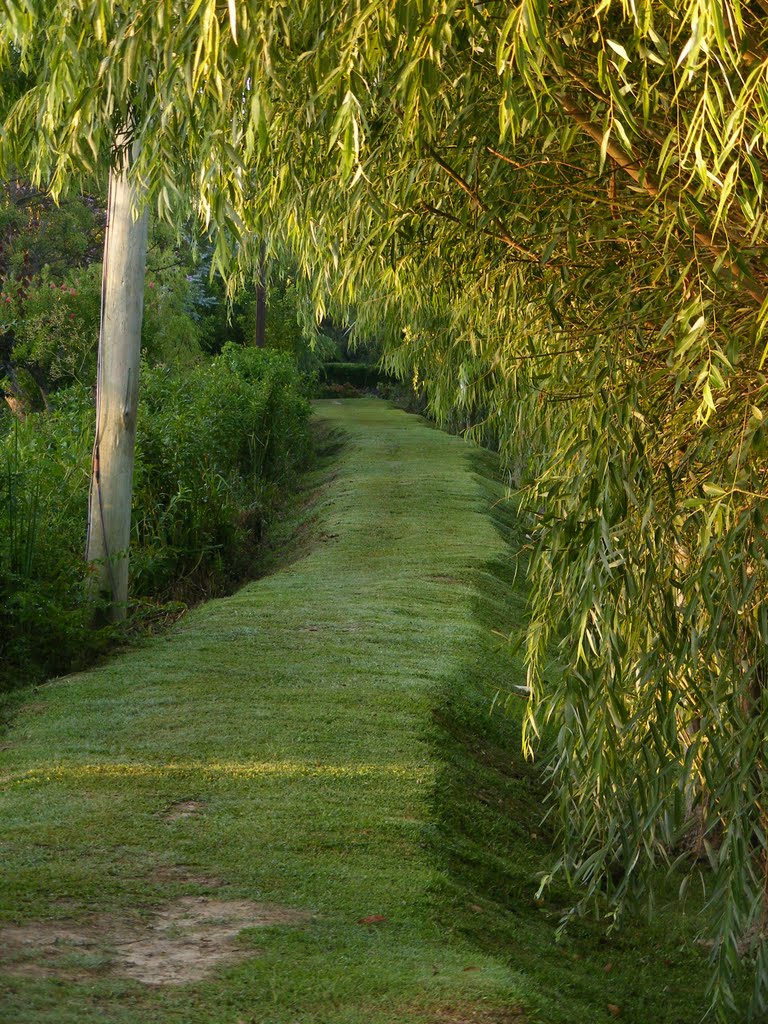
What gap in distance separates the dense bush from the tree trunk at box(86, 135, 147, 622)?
0.26 metres

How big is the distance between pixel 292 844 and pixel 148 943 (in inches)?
42.6

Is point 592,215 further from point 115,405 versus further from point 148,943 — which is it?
point 115,405

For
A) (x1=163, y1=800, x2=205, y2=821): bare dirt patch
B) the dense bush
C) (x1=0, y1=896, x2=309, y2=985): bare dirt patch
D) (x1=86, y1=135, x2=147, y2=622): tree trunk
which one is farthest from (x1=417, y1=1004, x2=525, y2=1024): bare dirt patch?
(x1=86, y1=135, x2=147, y2=622): tree trunk

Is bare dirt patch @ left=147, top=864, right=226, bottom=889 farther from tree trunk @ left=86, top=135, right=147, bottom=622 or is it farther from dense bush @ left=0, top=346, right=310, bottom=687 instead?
tree trunk @ left=86, top=135, right=147, bottom=622

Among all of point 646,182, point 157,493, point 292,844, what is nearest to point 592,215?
point 646,182

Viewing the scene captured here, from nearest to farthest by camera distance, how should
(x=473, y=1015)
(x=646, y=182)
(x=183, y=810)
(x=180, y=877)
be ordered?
(x=473, y=1015) → (x=646, y=182) → (x=180, y=877) → (x=183, y=810)

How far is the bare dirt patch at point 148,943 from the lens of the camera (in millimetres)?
2969

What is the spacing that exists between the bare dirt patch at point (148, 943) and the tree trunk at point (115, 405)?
4.33m

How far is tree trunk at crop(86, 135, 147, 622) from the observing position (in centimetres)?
750

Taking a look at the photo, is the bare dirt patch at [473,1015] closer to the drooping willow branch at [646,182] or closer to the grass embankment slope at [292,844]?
the grass embankment slope at [292,844]

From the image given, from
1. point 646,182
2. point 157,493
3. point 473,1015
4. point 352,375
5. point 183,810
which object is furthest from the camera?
point 352,375

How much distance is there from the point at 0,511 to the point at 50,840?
341 centimetres

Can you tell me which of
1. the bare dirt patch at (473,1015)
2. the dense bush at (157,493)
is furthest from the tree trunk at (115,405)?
the bare dirt patch at (473,1015)

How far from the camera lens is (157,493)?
10539 millimetres
